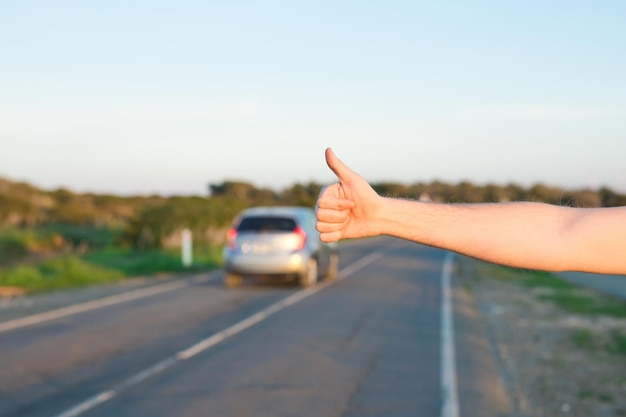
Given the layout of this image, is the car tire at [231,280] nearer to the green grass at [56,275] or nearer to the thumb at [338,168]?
the green grass at [56,275]

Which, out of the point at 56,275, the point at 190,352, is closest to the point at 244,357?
the point at 190,352

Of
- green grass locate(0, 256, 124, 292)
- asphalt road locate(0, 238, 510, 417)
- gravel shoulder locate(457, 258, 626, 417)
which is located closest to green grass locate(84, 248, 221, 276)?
green grass locate(0, 256, 124, 292)

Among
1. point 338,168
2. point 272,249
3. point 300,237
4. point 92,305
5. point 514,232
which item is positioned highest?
point 338,168

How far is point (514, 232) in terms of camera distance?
104 inches

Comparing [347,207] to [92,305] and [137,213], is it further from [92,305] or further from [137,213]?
[137,213]

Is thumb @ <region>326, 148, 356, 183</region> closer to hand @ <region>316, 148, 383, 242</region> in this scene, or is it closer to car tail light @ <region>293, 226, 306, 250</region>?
hand @ <region>316, 148, 383, 242</region>

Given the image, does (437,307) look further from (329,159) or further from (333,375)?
(329,159)

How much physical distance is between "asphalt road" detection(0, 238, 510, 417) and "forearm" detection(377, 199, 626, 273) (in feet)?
14.8

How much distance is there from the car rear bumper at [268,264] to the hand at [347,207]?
595 inches

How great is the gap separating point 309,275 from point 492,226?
51.7ft

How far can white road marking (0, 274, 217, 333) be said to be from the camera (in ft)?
39.5

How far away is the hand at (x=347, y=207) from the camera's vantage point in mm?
2672

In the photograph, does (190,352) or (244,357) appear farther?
(190,352)

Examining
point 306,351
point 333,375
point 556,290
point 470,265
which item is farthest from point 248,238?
point 470,265
